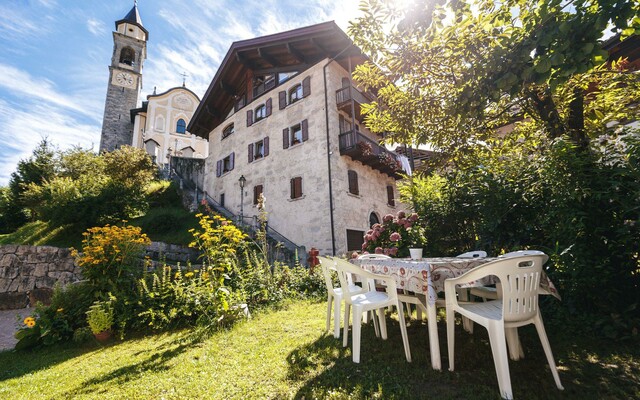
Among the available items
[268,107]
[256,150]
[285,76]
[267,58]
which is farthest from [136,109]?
[285,76]

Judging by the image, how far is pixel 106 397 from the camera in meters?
2.34

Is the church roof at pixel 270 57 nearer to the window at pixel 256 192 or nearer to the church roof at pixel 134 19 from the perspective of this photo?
the window at pixel 256 192

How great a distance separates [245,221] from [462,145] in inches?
428

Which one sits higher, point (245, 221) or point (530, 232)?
point (245, 221)

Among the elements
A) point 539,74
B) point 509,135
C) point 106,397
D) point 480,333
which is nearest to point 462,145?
point 509,135

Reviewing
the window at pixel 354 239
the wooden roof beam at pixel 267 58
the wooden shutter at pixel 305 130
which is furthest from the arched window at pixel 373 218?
the wooden roof beam at pixel 267 58

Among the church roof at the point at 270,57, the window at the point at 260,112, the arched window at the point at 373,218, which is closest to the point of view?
the church roof at the point at 270,57

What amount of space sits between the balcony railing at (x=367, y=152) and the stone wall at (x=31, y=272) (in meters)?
7.44

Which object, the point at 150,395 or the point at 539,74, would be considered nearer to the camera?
the point at 150,395

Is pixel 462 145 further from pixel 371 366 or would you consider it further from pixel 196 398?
pixel 196 398

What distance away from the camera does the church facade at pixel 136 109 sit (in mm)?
28812

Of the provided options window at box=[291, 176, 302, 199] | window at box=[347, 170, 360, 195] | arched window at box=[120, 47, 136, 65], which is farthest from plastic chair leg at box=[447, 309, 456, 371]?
arched window at box=[120, 47, 136, 65]

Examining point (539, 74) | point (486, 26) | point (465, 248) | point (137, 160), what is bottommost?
point (465, 248)

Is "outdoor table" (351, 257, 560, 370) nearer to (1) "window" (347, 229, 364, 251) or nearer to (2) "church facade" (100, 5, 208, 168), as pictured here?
(1) "window" (347, 229, 364, 251)
